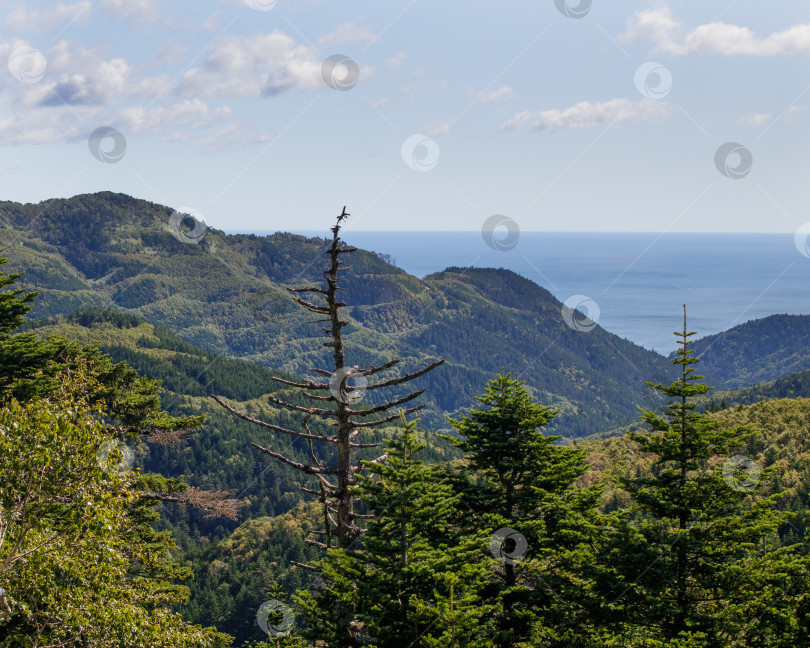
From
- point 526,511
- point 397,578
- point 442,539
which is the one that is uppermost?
point 526,511

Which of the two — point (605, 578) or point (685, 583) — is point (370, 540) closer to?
point (605, 578)

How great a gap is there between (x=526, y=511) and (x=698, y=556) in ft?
14.6

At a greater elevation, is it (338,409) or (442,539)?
(338,409)

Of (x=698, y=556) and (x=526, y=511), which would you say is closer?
(x=698, y=556)

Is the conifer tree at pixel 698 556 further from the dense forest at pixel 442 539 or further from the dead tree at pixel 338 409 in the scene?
the dead tree at pixel 338 409

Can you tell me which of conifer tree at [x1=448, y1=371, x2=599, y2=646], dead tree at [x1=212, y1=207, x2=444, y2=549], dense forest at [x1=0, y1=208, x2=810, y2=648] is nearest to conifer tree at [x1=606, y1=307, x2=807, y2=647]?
dense forest at [x1=0, y1=208, x2=810, y2=648]

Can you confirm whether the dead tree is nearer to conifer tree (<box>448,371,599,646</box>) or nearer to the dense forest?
the dense forest

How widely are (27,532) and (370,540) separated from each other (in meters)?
6.56

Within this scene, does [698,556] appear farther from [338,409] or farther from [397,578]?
[338,409]

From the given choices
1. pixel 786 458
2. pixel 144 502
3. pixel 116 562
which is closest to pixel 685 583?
pixel 116 562

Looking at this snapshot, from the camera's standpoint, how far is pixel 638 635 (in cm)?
1578

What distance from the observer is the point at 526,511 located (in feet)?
Result: 62.1

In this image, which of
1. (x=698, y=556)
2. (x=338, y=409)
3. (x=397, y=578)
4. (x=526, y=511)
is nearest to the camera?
(x=338, y=409)

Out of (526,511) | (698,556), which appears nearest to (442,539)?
(526,511)
